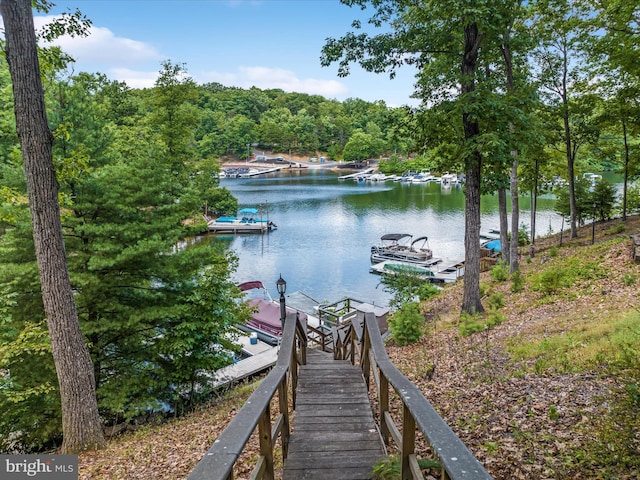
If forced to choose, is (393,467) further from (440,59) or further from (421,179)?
(421,179)

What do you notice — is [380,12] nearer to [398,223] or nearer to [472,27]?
[472,27]

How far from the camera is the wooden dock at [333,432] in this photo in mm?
2867

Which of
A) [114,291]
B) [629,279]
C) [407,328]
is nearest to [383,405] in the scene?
[407,328]

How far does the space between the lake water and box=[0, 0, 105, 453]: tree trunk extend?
15.8 meters

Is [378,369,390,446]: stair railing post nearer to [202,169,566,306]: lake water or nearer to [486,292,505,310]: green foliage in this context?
[486,292,505,310]: green foliage

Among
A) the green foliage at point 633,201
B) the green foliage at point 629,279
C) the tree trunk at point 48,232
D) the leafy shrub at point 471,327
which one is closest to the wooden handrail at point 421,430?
the tree trunk at point 48,232

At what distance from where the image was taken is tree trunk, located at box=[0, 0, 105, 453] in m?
4.63

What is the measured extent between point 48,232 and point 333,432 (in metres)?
4.38

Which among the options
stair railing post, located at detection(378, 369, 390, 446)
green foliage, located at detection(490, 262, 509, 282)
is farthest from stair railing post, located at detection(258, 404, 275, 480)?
green foliage, located at detection(490, 262, 509, 282)

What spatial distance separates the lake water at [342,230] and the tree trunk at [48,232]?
623 inches

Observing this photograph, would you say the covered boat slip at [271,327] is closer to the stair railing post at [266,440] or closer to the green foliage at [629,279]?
the green foliage at [629,279]

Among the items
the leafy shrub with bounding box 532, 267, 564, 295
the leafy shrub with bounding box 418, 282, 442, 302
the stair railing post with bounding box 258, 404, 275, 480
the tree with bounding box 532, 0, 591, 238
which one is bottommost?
the leafy shrub with bounding box 418, 282, 442, 302

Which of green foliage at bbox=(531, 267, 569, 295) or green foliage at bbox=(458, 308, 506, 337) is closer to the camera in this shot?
green foliage at bbox=(458, 308, 506, 337)

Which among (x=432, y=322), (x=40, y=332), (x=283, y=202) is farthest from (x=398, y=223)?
(x=40, y=332)
